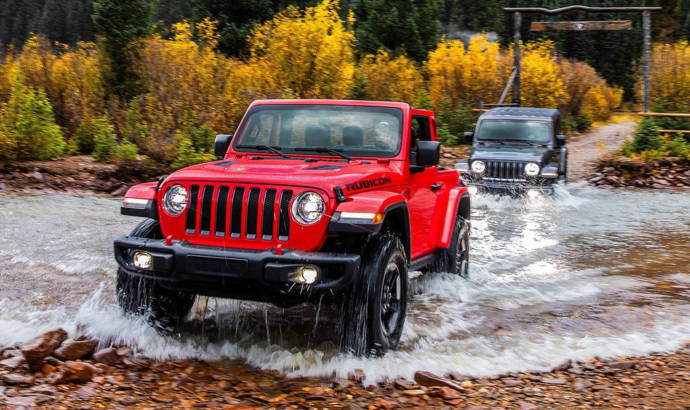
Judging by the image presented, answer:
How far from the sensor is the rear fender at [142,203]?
5.29 meters

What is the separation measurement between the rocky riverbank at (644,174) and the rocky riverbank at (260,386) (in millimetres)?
14221

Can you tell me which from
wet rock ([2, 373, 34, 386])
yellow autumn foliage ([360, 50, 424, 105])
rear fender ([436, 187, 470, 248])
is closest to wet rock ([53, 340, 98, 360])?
wet rock ([2, 373, 34, 386])

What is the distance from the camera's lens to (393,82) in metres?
26.0

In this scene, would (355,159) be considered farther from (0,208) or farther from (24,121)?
(24,121)

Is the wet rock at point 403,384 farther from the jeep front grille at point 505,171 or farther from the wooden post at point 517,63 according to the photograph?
the wooden post at point 517,63

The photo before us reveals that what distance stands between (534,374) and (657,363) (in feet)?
3.21

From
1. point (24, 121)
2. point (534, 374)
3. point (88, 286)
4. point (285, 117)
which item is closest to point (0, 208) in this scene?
point (24, 121)

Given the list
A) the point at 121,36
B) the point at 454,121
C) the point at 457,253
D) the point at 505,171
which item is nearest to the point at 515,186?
the point at 505,171

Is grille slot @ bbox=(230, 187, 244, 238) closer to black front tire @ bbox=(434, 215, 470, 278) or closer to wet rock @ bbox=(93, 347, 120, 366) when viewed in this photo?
wet rock @ bbox=(93, 347, 120, 366)

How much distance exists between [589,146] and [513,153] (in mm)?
12629

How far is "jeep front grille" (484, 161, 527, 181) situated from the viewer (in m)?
14.7

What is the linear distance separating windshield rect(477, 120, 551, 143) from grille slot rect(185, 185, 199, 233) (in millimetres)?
11817

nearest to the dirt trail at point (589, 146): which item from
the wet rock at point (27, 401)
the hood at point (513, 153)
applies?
the hood at point (513, 153)

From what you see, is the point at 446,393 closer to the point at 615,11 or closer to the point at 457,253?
the point at 457,253
